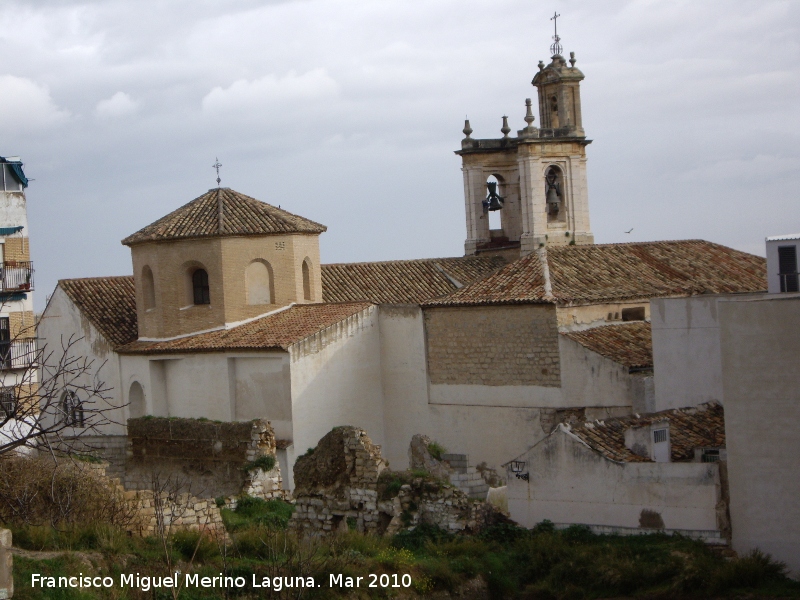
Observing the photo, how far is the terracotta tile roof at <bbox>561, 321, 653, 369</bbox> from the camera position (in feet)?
81.3

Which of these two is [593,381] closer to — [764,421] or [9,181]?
[764,421]

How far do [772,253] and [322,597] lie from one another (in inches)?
353

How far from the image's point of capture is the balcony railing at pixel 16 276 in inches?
1261

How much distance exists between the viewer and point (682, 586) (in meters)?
16.4

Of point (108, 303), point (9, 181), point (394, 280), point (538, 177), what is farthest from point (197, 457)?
point (538, 177)

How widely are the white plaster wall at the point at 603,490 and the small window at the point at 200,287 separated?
1268cm

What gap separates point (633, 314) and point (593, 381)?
11.6ft

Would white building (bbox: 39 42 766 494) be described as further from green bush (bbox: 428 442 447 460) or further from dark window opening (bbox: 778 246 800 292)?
dark window opening (bbox: 778 246 800 292)

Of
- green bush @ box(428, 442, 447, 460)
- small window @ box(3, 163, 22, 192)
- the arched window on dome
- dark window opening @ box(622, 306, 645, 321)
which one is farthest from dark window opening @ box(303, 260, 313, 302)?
green bush @ box(428, 442, 447, 460)

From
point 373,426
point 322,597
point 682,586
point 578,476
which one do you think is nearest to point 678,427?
point 578,476

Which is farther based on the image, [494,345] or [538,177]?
[538,177]

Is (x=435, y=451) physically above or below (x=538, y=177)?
below

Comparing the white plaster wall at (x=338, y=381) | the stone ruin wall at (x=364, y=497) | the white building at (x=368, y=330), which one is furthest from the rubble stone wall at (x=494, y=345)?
the stone ruin wall at (x=364, y=497)

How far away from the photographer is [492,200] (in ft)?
121
